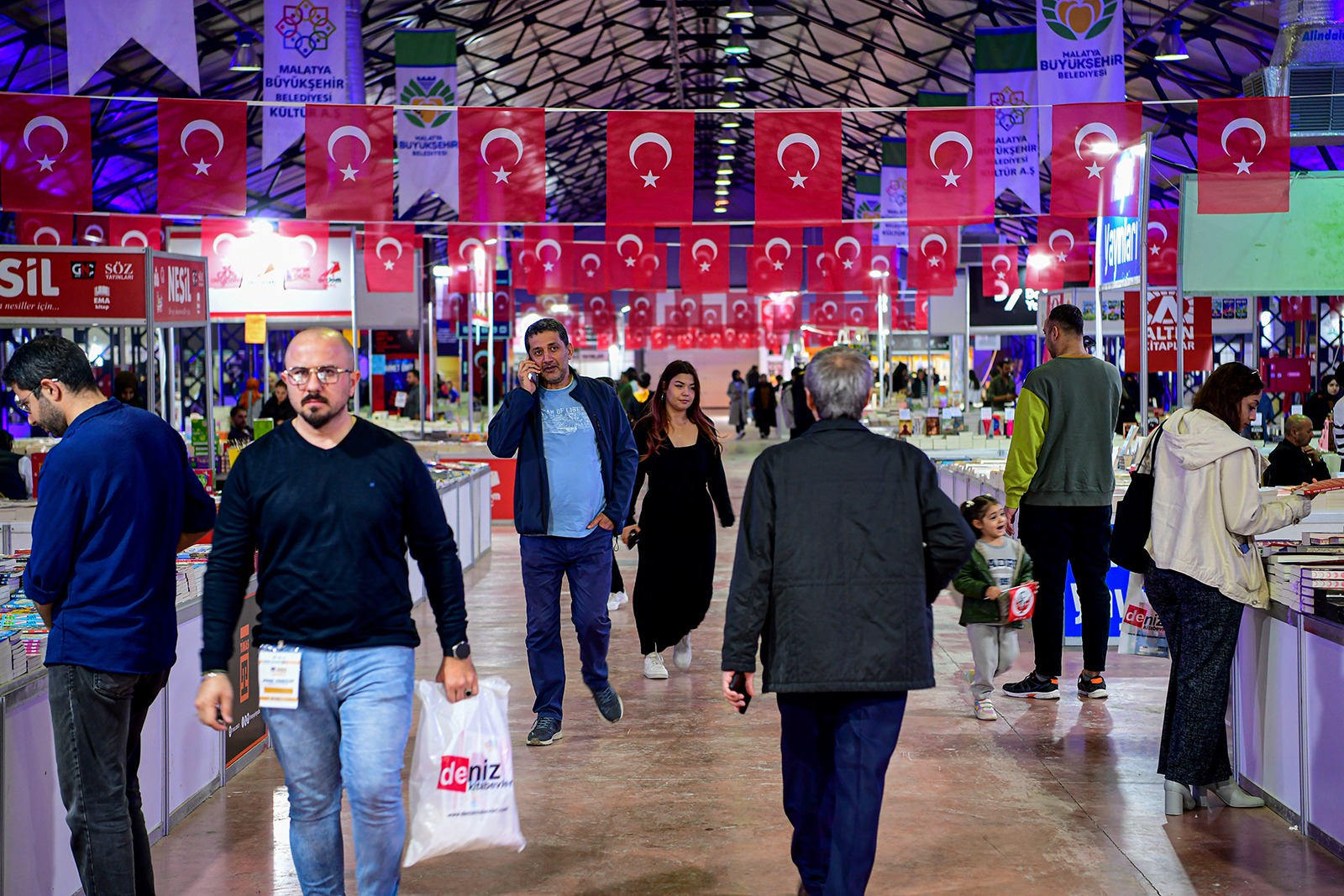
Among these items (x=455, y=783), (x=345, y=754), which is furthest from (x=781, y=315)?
(x=345, y=754)

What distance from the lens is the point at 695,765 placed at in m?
5.36

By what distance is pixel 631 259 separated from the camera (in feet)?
66.7

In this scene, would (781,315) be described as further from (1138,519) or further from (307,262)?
(1138,519)

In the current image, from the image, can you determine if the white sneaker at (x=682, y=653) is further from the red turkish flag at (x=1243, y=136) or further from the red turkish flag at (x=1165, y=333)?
the red turkish flag at (x=1243, y=136)

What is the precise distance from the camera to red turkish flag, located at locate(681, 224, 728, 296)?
19969mm

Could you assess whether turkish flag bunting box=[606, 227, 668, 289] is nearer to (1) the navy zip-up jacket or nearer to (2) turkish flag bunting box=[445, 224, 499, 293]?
(2) turkish flag bunting box=[445, 224, 499, 293]

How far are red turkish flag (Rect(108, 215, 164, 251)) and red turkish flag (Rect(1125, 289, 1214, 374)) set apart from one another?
10721 mm

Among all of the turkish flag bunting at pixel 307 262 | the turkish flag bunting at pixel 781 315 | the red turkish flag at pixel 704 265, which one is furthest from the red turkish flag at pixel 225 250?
the turkish flag bunting at pixel 781 315

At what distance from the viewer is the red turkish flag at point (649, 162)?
10367 millimetres

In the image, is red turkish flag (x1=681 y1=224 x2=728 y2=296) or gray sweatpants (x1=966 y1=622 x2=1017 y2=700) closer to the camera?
gray sweatpants (x1=966 y1=622 x2=1017 y2=700)

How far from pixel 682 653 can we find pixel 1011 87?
8665 mm

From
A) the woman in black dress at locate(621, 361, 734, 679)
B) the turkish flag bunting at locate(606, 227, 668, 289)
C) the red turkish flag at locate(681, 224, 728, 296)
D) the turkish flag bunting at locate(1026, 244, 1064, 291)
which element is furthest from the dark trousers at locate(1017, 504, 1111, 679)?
the turkish flag bunting at locate(606, 227, 668, 289)

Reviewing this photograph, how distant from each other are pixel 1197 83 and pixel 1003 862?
19.0 m

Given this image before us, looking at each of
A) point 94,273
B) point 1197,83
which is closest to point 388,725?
point 94,273
